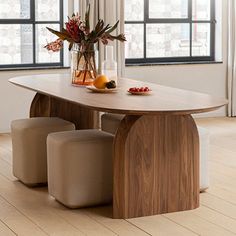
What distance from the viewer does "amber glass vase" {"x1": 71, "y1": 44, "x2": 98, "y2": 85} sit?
516 cm

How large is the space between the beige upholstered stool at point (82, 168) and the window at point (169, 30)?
3.43 meters

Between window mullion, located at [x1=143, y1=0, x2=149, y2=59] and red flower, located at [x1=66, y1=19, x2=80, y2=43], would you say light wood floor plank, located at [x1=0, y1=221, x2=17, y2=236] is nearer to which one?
red flower, located at [x1=66, y1=19, x2=80, y2=43]

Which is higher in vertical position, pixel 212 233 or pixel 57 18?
pixel 57 18

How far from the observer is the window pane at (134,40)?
7.74 m

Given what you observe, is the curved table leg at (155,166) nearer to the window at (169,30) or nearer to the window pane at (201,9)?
the window at (169,30)

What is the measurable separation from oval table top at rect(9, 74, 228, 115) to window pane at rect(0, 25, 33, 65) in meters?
1.96

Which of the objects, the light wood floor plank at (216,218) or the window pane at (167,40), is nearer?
the light wood floor plank at (216,218)

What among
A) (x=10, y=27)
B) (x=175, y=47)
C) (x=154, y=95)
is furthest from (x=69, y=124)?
(x=175, y=47)

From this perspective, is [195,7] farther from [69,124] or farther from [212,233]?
[212,233]

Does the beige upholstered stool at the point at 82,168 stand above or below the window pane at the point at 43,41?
below

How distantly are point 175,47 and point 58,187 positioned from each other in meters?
3.89

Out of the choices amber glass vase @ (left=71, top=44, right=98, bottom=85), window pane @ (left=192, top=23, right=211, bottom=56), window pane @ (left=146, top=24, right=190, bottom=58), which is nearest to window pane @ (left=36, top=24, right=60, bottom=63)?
window pane @ (left=146, top=24, right=190, bottom=58)

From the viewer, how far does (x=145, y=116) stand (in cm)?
414

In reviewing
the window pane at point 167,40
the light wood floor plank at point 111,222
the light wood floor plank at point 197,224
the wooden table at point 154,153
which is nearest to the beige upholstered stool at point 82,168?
the light wood floor plank at point 111,222
